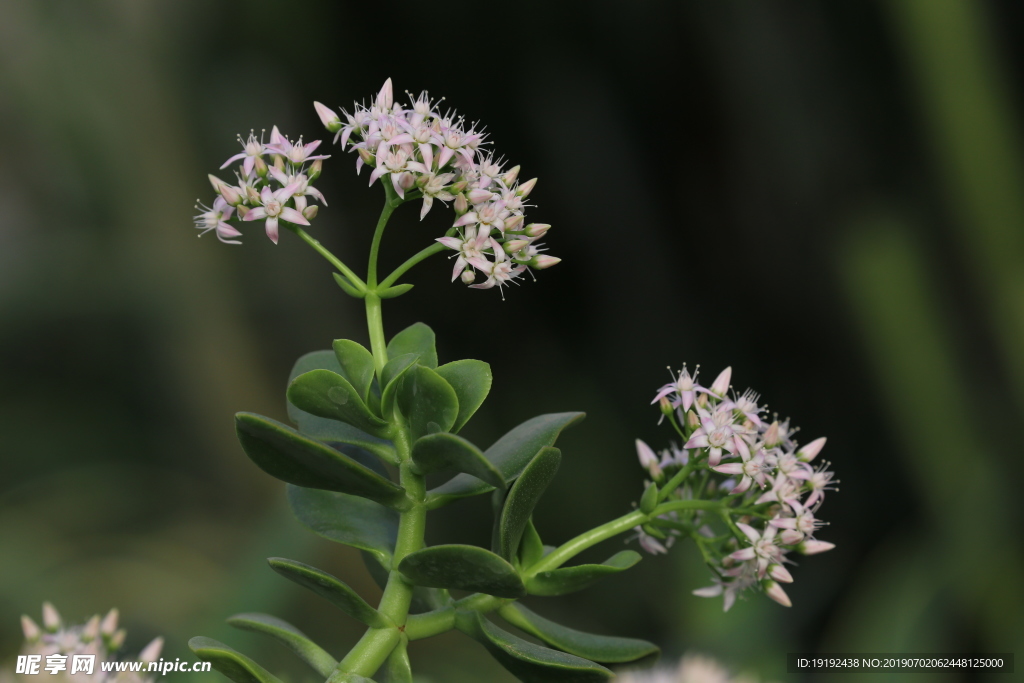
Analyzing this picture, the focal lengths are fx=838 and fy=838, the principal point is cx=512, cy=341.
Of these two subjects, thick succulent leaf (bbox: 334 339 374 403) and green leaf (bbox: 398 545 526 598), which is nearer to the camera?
green leaf (bbox: 398 545 526 598)

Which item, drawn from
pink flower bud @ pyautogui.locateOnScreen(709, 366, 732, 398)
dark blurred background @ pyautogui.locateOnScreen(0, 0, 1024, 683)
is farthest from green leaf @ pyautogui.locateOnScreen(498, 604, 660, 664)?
dark blurred background @ pyautogui.locateOnScreen(0, 0, 1024, 683)

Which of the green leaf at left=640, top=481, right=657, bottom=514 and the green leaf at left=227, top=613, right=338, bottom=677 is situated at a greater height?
the green leaf at left=640, top=481, right=657, bottom=514

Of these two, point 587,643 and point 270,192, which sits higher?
point 270,192

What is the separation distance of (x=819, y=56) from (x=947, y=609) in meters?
1.73

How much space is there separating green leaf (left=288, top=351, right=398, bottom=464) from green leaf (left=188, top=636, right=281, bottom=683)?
0.52 ft

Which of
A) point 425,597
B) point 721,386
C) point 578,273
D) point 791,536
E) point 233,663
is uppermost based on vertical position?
point 578,273

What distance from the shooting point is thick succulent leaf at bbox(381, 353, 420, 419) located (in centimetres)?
54

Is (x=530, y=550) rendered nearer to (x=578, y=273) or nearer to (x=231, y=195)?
(x=231, y=195)

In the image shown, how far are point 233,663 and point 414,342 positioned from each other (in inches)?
10.2

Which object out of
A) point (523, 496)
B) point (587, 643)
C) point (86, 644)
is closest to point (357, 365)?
point (523, 496)

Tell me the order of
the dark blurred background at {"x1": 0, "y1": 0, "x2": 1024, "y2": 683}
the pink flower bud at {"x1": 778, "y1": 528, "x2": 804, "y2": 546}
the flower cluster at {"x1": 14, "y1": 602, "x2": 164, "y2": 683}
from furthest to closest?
the dark blurred background at {"x1": 0, "y1": 0, "x2": 1024, "y2": 683}
the pink flower bud at {"x1": 778, "y1": 528, "x2": 804, "y2": 546}
the flower cluster at {"x1": 14, "y1": 602, "x2": 164, "y2": 683}

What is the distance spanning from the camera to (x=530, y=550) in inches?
23.0

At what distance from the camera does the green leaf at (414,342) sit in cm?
61

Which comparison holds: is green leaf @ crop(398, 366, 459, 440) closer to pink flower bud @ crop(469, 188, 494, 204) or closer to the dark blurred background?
pink flower bud @ crop(469, 188, 494, 204)
